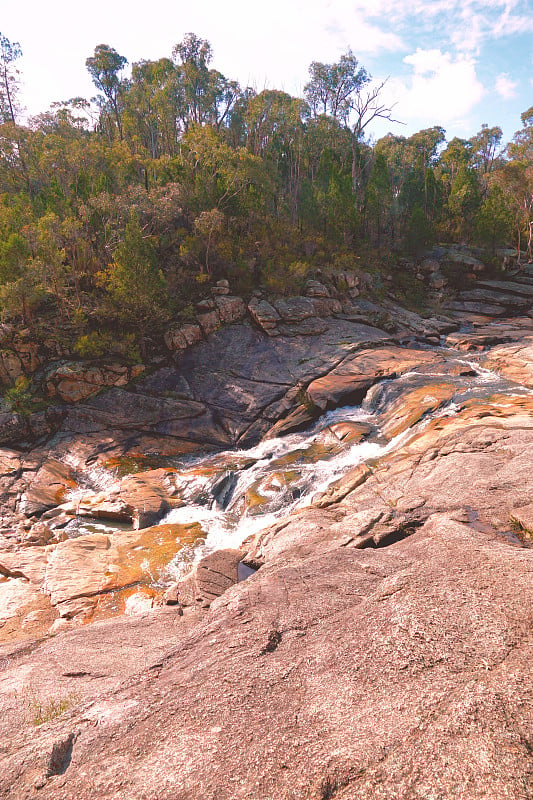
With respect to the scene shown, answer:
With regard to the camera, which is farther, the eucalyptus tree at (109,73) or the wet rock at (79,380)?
the eucalyptus tree at (109,73)

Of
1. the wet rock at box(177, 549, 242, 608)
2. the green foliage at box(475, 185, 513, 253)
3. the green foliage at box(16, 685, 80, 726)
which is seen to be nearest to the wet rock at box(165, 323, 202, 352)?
the wet rock at box(177, 549, 242, 608)

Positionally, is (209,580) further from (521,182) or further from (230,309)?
(521,182)

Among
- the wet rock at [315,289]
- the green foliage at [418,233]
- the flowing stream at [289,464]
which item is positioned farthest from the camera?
the green foliage at [418,233]

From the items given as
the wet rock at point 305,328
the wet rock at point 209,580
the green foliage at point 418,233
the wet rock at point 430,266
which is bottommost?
the wet rock at point 209,580

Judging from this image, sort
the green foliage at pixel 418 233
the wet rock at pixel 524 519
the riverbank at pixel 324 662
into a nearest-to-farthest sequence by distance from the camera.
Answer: the riverbank at pixel 324 662 < the wet rock at pixel 524 519 < the green foliage at pixel 418 233

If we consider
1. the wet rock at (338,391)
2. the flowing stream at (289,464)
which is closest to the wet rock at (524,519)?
the flowing stream at (289,464)

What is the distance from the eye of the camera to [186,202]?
32594 mm

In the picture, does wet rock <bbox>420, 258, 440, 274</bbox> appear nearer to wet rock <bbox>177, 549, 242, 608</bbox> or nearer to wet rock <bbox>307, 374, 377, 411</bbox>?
wet rock <bbox>307, 374, 377, 411</bbox>

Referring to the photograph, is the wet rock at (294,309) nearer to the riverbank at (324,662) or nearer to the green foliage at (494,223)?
the riverbank at (324,662)

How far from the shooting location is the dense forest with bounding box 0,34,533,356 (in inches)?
1057

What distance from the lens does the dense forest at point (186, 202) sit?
26.8 m

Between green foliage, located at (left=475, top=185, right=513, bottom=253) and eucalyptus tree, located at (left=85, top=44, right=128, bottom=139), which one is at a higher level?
eucalyptus tree, located at (left=85, top=44, right=128, bottom=139)

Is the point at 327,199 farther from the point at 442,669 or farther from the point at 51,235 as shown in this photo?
the point at 442,669

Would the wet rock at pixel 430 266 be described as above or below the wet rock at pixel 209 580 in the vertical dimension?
above
